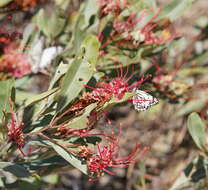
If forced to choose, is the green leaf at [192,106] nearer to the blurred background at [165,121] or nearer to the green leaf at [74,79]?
the blurred background at [165,121]

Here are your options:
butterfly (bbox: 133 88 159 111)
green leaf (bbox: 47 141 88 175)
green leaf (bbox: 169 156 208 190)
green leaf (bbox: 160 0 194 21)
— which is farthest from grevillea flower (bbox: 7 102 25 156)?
green leaf (bbox: 169 156 208 190)

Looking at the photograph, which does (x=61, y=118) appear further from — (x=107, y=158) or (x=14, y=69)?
(x=14, y=69)

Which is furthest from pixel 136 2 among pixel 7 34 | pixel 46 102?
pixel 46 102

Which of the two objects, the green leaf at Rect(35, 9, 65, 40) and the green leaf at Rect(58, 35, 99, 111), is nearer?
the green leaf at Rect(58, 35, 99, 111)

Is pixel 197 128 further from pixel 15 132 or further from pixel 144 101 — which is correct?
pixel 15 132

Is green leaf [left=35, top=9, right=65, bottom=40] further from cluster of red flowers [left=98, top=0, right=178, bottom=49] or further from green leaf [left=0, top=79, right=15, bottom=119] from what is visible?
green leaf [left=0, top=79, right=15, bottom=119]

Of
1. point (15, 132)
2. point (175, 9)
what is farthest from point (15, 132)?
point (175, 9)
